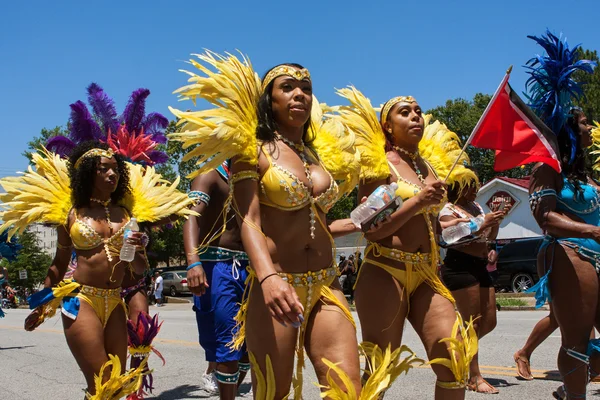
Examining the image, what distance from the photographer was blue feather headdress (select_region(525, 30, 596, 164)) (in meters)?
5.20

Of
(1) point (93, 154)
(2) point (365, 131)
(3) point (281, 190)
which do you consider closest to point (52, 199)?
(1) point (93, 154)

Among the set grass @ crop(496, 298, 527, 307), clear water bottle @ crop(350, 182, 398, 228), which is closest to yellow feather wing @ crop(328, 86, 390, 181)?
clear water bottle @ crop(350, 182, 398, 228)

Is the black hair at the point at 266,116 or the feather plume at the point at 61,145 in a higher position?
the feather plume at the point at 61,145

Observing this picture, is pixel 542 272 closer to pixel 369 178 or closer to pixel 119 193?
pixel 369 178

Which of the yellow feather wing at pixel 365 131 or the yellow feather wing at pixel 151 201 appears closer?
the yellow feather wing at pixel 365 131

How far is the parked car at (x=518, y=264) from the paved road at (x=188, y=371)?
8.09 m

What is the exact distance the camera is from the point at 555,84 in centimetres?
521

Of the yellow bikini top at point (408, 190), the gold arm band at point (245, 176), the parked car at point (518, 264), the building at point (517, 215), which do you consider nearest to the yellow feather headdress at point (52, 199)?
the yellow bikini top at point (408, 190)

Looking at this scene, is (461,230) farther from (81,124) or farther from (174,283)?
(174,283)

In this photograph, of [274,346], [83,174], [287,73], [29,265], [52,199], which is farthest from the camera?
[29,265]

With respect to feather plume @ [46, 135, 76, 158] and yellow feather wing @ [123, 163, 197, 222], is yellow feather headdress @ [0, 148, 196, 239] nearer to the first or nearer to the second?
yellow feather wing @ [123, 163, 197, 222]

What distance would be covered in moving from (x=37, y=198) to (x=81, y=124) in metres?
2.87

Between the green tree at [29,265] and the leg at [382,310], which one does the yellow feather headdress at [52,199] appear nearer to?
→ the leg at [382,310]

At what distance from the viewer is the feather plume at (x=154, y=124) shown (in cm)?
884
